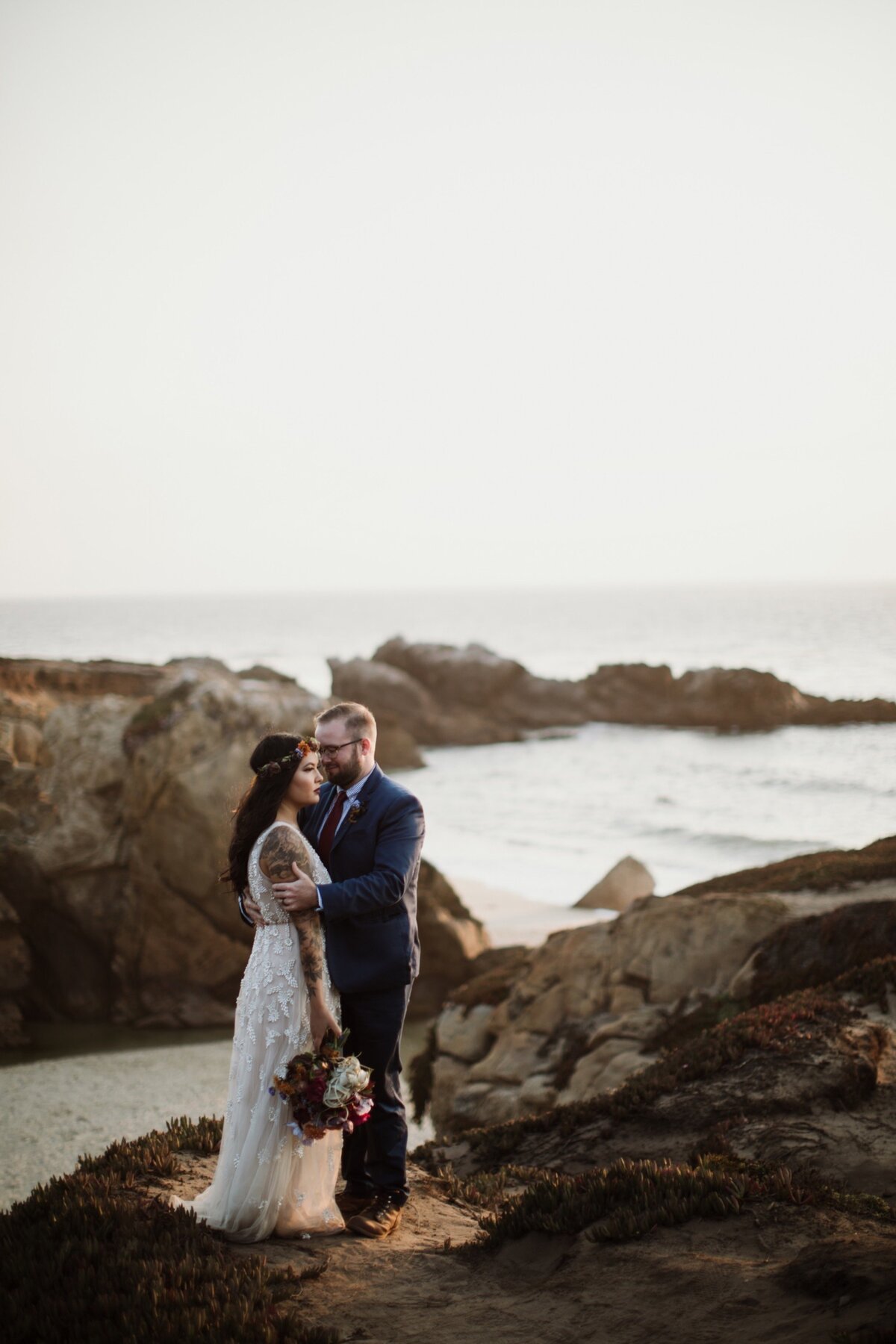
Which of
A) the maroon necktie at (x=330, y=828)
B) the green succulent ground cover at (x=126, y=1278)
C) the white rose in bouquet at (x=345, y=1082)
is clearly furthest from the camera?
the maroon necktie at (x=330, y=828)

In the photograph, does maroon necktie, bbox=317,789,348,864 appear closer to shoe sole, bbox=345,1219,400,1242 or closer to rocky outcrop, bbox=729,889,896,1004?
shoe sole, bbox=345,1219,400,1242

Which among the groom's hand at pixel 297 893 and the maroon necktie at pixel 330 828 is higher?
the maroon necktie at pixel 330 828

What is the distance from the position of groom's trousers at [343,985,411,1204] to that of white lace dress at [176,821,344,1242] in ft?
0.94

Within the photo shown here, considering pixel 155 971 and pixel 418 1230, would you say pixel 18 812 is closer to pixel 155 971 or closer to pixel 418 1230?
pixel 155 971

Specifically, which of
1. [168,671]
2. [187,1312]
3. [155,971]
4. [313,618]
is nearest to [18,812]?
[155,971]

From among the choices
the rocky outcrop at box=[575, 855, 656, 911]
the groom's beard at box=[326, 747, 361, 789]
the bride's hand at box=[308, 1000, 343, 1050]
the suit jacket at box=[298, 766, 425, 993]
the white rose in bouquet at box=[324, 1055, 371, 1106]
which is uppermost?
the groom's beard at box=[326, 747, 361, 789]

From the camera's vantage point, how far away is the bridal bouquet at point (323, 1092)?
5.47 meters

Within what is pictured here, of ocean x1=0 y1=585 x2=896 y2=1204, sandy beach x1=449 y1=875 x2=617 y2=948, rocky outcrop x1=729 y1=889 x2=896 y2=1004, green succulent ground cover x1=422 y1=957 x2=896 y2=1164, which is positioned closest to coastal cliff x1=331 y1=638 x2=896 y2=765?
ocean x1=0 y1=585 x2=896 y2=1204

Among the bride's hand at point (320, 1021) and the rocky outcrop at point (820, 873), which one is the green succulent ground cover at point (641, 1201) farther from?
the rocky outcrop at point (820, 873)

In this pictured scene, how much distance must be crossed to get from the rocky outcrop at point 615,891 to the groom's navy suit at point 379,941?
705 inches

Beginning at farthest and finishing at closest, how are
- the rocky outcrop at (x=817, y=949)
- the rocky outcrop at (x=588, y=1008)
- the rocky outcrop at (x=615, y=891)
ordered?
the rocky outcrop at (x=615, y=891)
the rocky outcrop at (x=588, y=1008)
the rocky outcrop at (x=817, y=949)

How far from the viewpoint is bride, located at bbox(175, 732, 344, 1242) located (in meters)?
5.69

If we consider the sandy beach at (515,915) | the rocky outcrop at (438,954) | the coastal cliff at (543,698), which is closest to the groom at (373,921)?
the rocky outcrop at (438,954)

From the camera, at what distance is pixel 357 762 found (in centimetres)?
599
